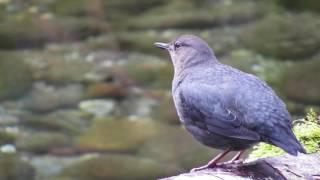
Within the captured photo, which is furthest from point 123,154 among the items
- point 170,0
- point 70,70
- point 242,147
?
point 170,0

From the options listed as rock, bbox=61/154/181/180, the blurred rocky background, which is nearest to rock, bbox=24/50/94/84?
the blurred rocky background

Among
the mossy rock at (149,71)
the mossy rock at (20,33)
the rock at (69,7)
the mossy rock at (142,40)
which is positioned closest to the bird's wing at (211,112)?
the mossy rock at (149,71)

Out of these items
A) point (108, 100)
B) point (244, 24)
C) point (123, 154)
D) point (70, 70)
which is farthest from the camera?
point (244, 24)

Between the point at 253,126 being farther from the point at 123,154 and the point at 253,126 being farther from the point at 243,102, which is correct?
the point at 123,154

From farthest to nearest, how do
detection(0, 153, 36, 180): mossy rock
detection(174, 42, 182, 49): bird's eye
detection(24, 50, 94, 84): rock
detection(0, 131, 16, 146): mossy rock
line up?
1. detection(24, 50, 94, 84): rock
2. detection(0, 131, 16, 146): mossy rock
3. detection(0, 153, 36, 180): mossy rock
4. detection(174, 42, 182, 49): bird's eye

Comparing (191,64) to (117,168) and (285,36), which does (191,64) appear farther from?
(285,36)

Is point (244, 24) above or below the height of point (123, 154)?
above

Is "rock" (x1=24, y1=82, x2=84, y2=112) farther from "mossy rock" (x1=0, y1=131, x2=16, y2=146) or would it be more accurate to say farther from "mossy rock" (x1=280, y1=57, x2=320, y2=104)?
"mossy rock" (x1=280, y1=57, x2=320, y2=104)
